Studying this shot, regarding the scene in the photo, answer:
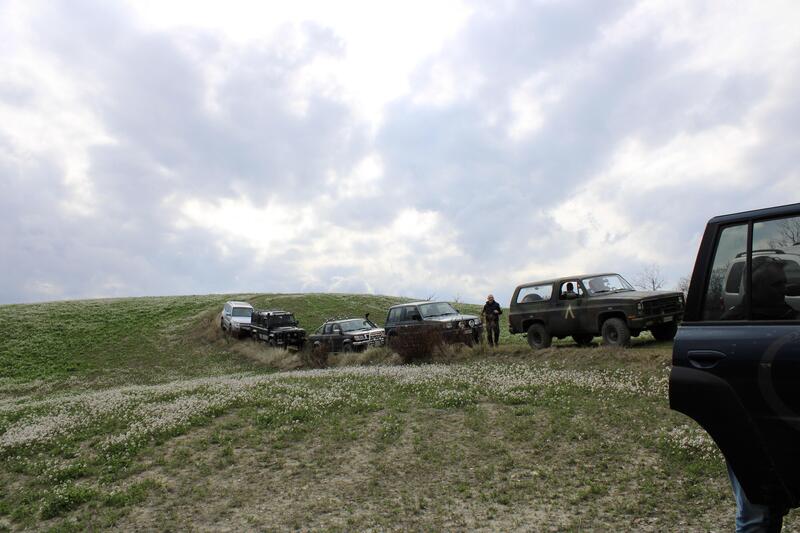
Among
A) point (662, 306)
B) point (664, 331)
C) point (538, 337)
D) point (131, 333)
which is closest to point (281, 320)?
point (131, 333)

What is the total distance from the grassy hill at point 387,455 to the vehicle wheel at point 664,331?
20.9 inches

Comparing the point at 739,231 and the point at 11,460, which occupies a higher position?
the point at 739,231

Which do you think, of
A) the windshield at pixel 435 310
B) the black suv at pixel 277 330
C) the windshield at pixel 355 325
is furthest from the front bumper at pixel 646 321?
the black suv at pixel 277 330

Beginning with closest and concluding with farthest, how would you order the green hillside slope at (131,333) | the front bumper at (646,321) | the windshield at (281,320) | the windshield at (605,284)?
1. the front bumper at (646,321)
2. the windshield at (605,284)
3. the windshield at (281,320)
4. the green hillside slope at (131,333)

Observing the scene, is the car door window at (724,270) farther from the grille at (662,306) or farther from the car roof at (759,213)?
the grille at (662,306)

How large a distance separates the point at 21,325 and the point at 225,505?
→ 150ft

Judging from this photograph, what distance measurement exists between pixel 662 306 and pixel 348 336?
44.4 ft

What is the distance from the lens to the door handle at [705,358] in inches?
139

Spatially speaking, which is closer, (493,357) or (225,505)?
(225,505)

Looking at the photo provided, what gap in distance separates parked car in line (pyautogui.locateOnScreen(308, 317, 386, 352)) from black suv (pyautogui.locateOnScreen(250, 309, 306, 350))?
3.32 m

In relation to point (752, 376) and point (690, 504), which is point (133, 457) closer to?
point (690, 504)

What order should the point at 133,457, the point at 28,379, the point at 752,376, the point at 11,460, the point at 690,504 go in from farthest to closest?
1. the point at 28,379
2. the point at 11,460
3. the point at 133,457
4. the point at 690,504
5. the point at 752,376

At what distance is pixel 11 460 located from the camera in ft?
31.6

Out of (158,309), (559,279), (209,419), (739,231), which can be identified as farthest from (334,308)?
(739,231)
